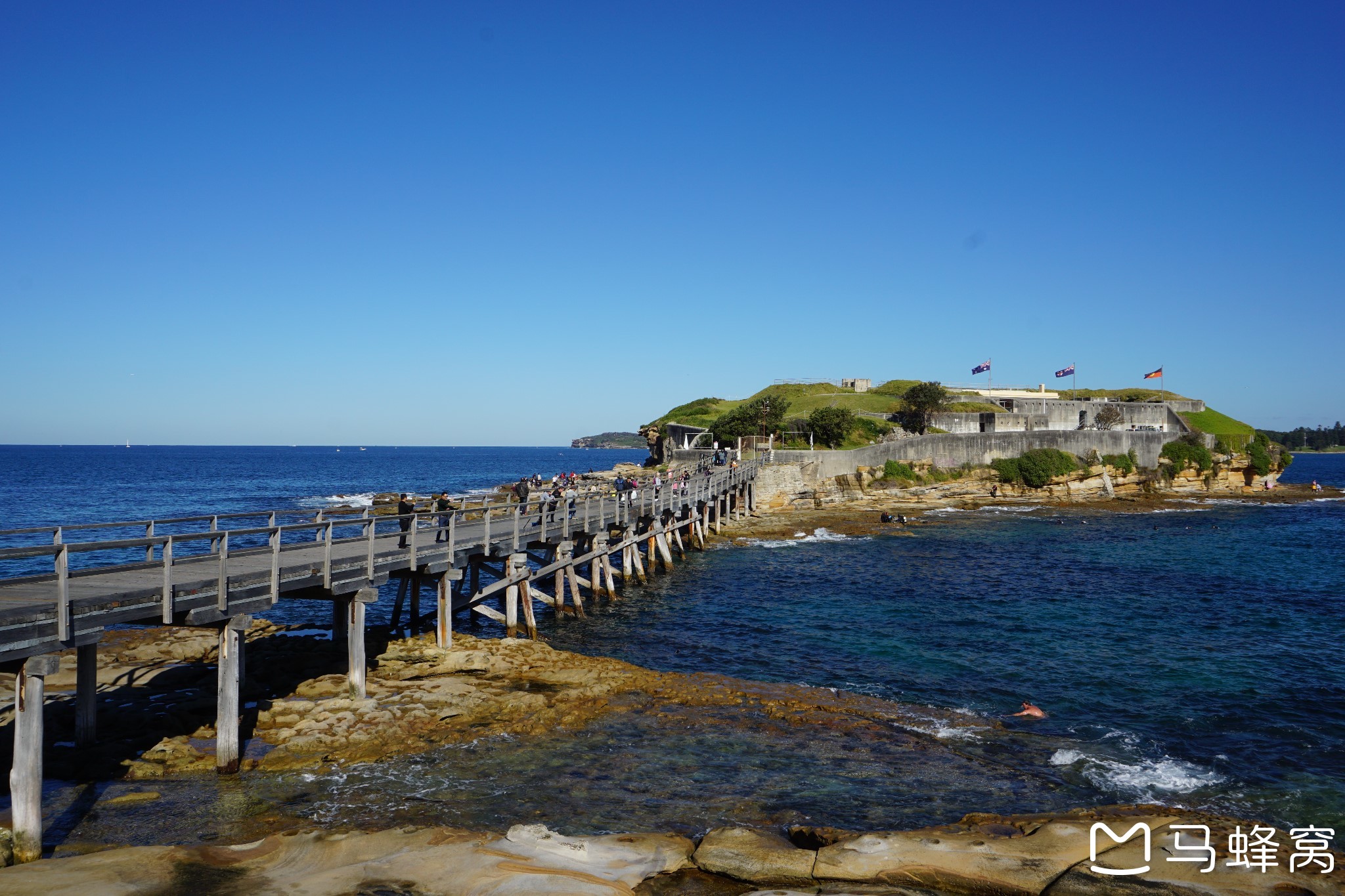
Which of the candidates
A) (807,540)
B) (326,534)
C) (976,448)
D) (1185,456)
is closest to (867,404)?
(976,448)

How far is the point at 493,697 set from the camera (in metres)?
17.2

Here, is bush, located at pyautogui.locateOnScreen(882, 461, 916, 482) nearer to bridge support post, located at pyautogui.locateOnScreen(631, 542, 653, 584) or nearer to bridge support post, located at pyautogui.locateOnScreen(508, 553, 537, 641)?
bridge support post, located at pyautogui.locateOnScreen(631, 542, 653, 584)

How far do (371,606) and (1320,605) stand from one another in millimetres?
32554

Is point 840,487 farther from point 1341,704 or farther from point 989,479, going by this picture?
point 1341,704

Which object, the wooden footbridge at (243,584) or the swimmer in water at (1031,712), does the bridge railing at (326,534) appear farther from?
the swimmer in water at (1031,712)

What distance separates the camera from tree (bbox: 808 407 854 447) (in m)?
65.6

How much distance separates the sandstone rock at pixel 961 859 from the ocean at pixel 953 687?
2314 mm

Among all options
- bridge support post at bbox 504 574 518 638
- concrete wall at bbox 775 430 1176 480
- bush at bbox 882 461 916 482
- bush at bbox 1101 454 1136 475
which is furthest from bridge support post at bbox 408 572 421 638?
bush at bbox 1101 454 1136 475

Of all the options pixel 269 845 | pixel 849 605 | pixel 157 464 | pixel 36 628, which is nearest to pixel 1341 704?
pixel 849 605

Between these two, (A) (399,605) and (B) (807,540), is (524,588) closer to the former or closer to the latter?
(A) (399,605)

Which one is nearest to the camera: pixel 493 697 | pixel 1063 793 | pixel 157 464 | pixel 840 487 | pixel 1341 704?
pixel 1063 793

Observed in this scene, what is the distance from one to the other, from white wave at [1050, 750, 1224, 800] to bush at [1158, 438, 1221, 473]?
66.9 meters

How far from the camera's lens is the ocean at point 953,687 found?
42.9ft

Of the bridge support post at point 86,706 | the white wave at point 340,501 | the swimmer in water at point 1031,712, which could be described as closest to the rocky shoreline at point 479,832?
the bridge support post at point 86,706
